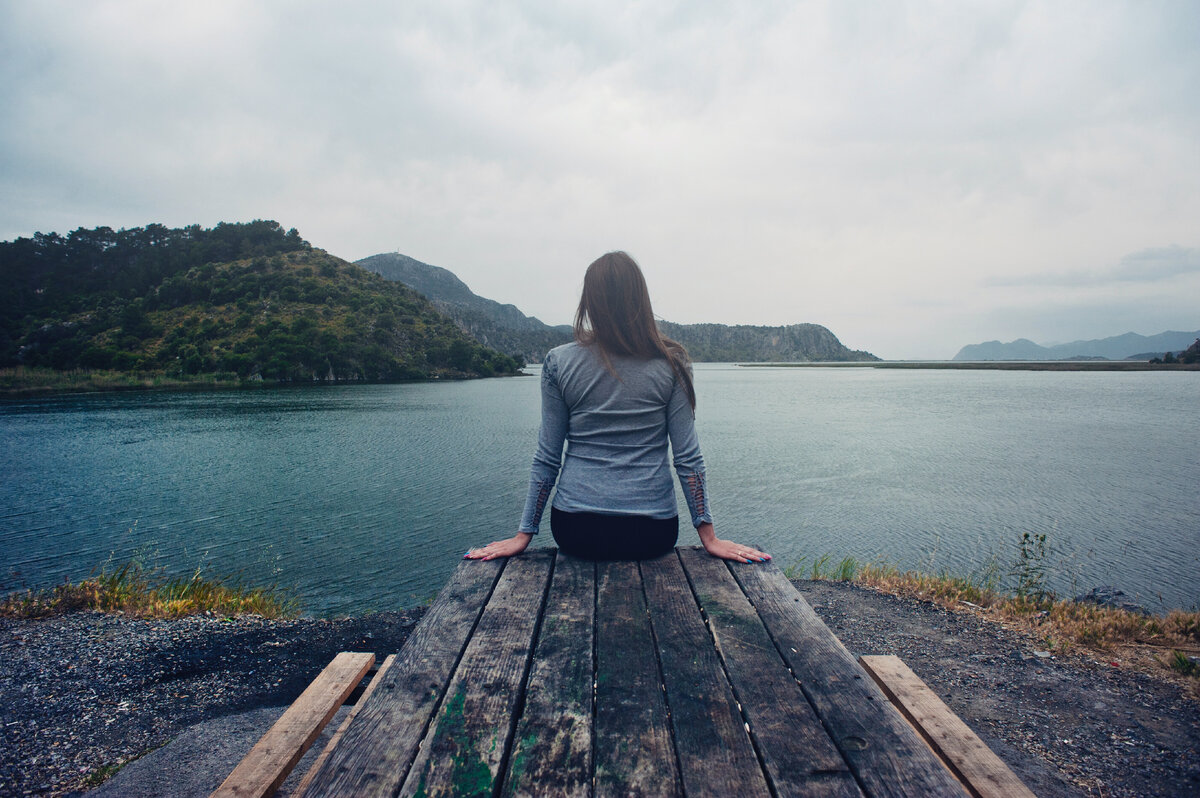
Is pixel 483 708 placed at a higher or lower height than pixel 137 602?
higher

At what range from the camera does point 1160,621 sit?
6602mm

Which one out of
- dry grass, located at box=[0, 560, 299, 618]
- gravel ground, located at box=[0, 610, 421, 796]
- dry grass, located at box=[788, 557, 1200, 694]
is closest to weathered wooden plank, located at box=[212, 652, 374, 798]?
gravel ground, located at box=[0, 610, 421, 796]

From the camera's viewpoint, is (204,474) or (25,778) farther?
(204,474)

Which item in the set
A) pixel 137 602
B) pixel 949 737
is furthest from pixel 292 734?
pixel 137 602

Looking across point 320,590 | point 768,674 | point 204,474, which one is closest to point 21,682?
point 320,590

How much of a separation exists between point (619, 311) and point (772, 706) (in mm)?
2013

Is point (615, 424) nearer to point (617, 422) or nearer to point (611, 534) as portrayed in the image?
point (617, 422)

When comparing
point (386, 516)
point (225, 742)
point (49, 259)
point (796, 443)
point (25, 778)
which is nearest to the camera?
point (25, 778)

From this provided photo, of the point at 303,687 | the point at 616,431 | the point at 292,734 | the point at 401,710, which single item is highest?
the point at 616,431

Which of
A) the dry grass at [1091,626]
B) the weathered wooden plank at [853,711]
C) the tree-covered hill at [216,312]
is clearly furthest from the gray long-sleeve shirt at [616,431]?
the tree-covered hill at [216,312]

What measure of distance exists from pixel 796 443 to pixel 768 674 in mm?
25777

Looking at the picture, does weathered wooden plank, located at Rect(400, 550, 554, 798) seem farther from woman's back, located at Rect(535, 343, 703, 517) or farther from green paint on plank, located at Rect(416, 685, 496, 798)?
woman's back, located at Rect(535, 343, 703, 517)

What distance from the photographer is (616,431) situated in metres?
3.29

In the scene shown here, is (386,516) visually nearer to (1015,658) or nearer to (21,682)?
(21,682)
